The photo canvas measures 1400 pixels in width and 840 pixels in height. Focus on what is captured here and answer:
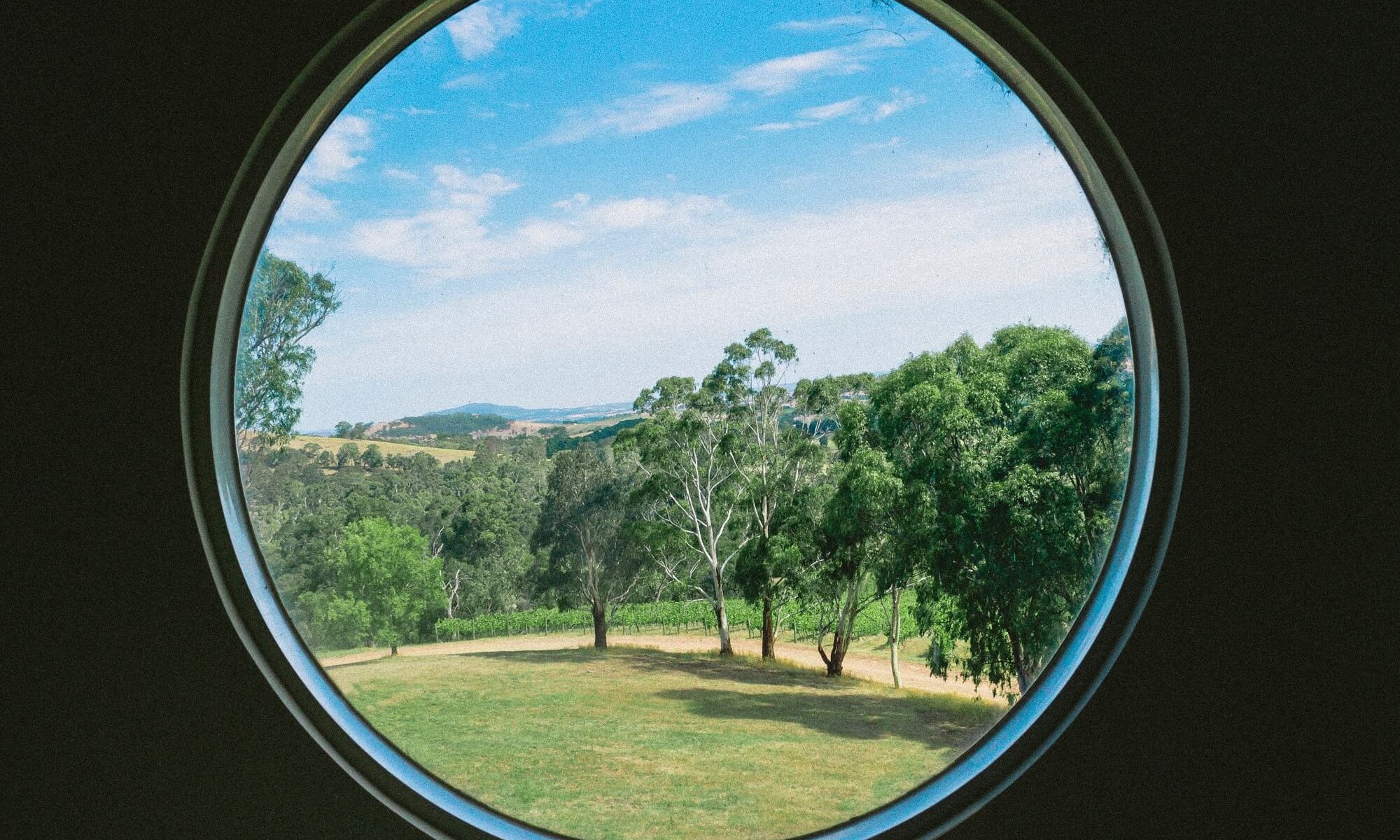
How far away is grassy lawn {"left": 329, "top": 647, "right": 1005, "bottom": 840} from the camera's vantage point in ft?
5.86

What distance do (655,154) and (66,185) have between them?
42.1 inches

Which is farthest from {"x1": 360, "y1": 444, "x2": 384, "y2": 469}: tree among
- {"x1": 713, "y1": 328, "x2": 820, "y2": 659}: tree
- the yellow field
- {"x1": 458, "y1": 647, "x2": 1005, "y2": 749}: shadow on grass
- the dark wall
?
the dark wall

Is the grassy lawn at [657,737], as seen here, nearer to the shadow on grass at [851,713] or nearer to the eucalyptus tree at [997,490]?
the shadow on grass at [851,713]

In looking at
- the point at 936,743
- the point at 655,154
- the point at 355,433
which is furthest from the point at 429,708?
the point at 655,154

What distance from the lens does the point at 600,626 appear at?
189 cm

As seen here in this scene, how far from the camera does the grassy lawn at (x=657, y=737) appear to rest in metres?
1.79

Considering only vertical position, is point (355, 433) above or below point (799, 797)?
above

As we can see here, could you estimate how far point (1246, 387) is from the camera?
3.91 ft

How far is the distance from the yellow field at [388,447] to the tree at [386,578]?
16 cm

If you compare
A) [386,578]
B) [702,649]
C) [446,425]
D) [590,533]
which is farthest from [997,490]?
[386,578]

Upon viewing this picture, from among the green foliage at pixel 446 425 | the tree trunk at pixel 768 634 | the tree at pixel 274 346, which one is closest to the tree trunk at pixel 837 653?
the tree trunk at pixel 768 634

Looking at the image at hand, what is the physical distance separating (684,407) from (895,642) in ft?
2.24

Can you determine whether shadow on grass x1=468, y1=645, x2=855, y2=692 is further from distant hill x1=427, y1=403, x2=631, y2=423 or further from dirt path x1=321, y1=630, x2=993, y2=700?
distant hill x1=427, y1=403, x2=631, y2=423

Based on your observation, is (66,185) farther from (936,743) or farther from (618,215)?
(936,743)
